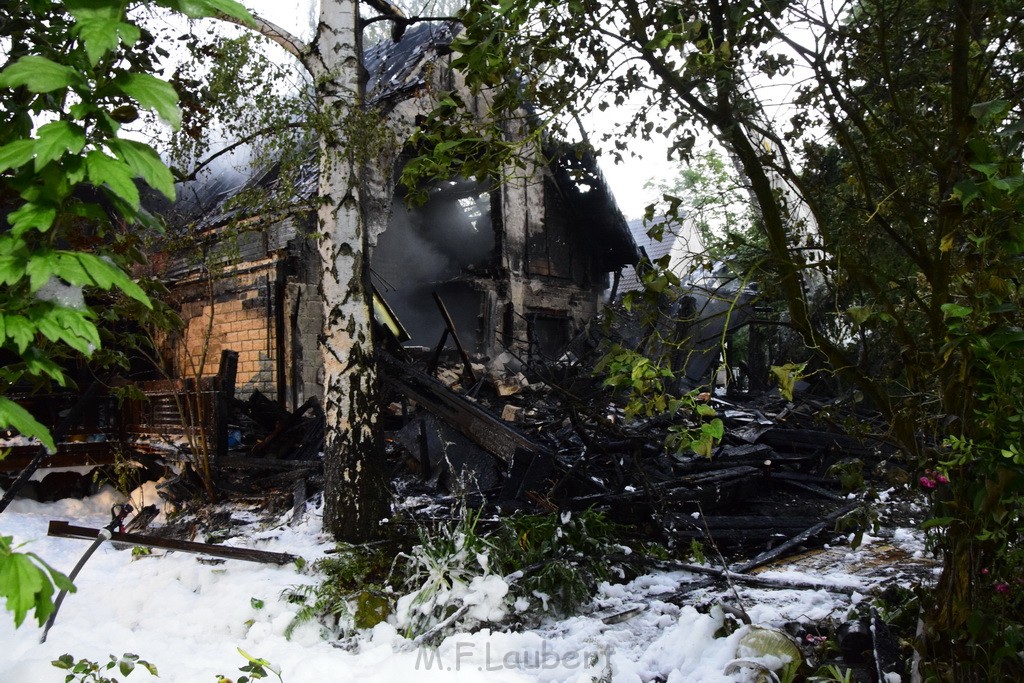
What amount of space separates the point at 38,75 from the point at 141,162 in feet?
0.67

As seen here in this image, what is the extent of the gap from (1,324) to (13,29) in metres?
1.62

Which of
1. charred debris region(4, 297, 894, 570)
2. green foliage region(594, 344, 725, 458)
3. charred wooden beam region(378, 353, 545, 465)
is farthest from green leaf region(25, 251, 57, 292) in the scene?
charred wooden beam region(378, 353, 545, 465)

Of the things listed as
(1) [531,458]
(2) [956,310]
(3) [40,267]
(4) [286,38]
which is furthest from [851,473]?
(4) [286,38]

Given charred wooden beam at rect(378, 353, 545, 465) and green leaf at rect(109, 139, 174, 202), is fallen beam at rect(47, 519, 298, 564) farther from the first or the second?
green leaf at rect(109, 139, 174, 202)

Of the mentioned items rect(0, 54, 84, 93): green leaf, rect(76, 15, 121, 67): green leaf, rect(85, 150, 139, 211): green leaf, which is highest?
rect(76, 15, 121, 67): green leaf

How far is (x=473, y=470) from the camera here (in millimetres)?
6496

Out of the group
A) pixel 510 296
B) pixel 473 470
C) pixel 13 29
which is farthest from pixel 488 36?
pixel 510 296

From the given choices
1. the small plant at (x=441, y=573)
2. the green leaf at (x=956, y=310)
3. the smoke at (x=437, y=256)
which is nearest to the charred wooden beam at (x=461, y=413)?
the small plant at (x=441, y=573)

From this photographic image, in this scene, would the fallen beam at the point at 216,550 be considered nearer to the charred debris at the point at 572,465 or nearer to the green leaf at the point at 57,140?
the charred debris at the point at 572,465

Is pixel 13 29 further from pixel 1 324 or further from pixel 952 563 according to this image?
pixel 952 563

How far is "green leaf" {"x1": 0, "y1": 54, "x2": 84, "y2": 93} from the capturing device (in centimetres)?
119

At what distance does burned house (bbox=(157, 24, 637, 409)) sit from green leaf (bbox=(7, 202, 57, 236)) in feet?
30.1

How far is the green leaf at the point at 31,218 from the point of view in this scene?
136 cm

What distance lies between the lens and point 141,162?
4.35 feet
